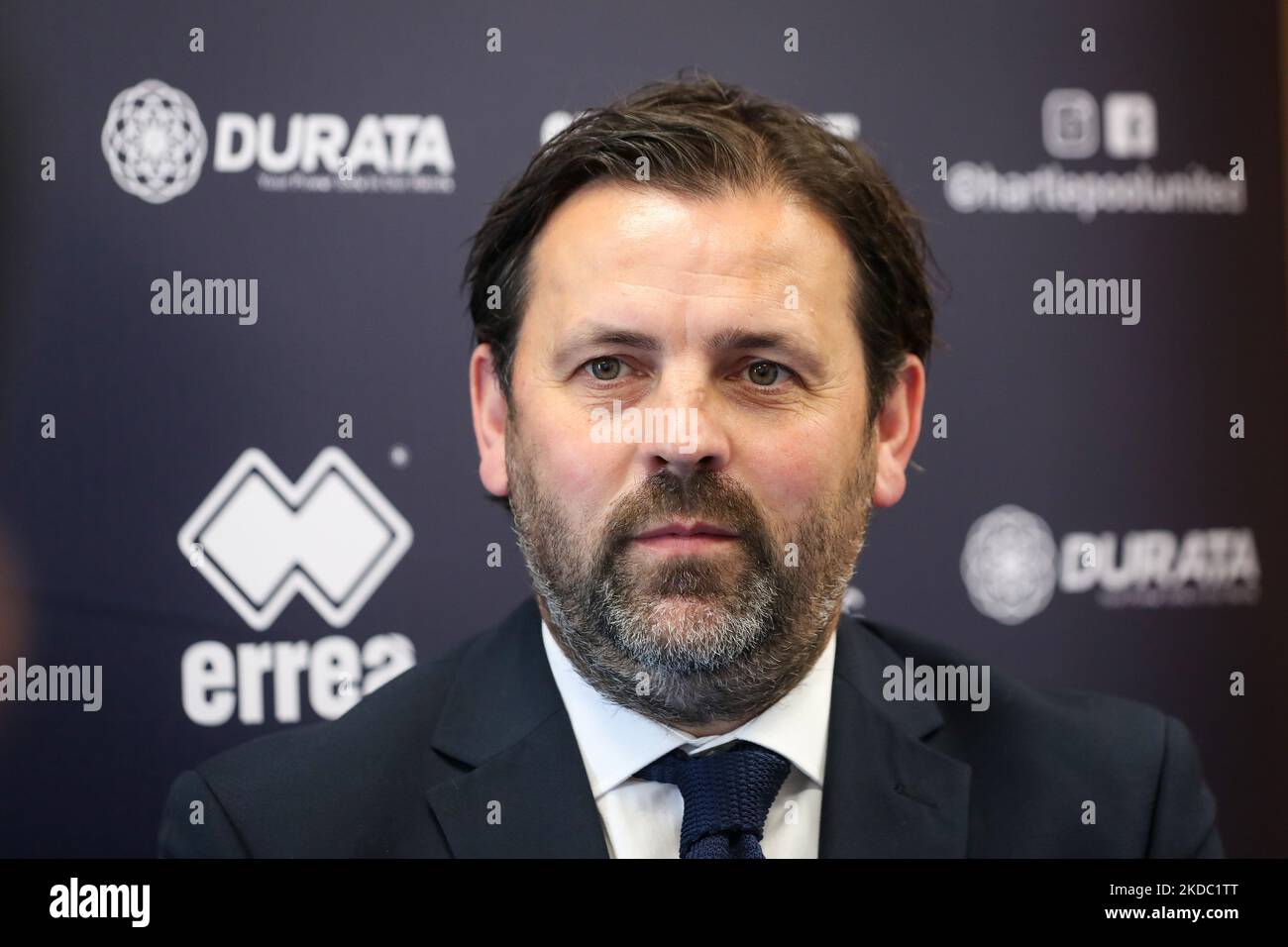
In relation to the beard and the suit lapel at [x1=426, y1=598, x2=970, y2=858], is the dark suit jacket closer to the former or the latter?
the suit lapel at [x1=426, y1=598, x2=970, y2=858]

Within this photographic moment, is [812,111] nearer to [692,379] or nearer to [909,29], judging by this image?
[909,29]

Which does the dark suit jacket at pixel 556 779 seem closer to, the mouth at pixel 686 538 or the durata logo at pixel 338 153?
the mouth at pixel 686 538

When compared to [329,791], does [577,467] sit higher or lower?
higher

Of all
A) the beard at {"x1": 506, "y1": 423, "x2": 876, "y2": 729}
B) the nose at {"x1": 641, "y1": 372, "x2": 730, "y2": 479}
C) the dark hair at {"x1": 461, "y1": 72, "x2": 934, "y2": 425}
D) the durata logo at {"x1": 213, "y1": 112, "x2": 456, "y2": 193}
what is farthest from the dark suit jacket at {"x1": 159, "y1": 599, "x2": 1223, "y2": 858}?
the durata logo at {"x1": 213, "y1": 112, "x2": 456, "y2": 193}

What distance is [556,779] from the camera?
1.98 meters

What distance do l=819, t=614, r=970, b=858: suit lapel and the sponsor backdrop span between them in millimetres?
251

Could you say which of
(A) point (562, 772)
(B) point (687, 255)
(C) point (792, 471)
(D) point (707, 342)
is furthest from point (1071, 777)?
(B) point (687, 255)

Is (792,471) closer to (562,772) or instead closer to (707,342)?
(707,342)

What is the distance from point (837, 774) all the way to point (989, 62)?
133 cm

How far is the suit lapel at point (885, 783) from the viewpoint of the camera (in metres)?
2.03

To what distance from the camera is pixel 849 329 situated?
2080mm

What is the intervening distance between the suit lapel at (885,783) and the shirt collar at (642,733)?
0.13ft

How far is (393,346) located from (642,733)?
83cm

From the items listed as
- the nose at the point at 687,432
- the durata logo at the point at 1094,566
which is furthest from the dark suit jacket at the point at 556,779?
the nose at the point at 687,432
